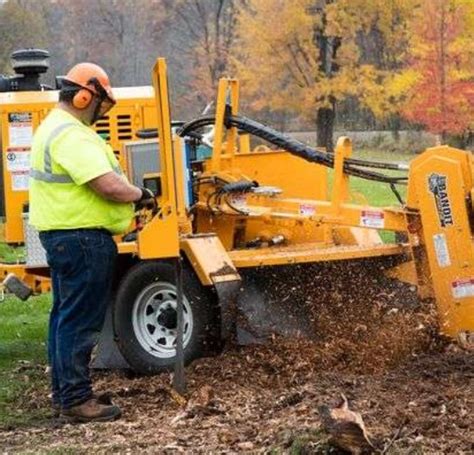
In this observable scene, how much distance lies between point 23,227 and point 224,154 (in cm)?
178

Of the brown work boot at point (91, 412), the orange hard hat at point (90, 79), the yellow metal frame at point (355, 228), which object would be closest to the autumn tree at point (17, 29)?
the yellow metal frame at point (355, 228)

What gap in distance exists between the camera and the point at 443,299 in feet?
26.9

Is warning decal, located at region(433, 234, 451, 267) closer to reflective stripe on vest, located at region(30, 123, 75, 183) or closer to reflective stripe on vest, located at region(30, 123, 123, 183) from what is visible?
reflective stripe on vest, located at region(30, 123, 123, 183)

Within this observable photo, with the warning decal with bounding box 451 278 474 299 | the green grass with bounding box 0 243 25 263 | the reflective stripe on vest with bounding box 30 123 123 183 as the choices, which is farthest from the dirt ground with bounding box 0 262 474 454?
the green grass with bounding box 0 243 25 263

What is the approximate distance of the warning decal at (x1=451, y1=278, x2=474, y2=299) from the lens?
8078 mm

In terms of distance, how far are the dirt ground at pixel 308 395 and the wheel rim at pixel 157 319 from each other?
0.98 feet

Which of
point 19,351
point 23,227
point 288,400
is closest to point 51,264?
point 288,400

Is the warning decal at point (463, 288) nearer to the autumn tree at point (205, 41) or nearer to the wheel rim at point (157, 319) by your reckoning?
the wheel rim at point (157, 319)

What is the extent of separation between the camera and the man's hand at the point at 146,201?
22.8 ft

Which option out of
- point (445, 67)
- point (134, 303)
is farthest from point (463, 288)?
point (445, 67)

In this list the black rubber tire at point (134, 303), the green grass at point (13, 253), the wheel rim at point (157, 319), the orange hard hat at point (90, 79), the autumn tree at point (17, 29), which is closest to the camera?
the orange hard hat at point (90, 79)

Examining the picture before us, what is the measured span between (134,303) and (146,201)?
1481 millimetres

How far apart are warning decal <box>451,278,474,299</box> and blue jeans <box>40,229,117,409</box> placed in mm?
2533

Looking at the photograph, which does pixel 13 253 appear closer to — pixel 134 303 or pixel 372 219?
pixel 134 303
